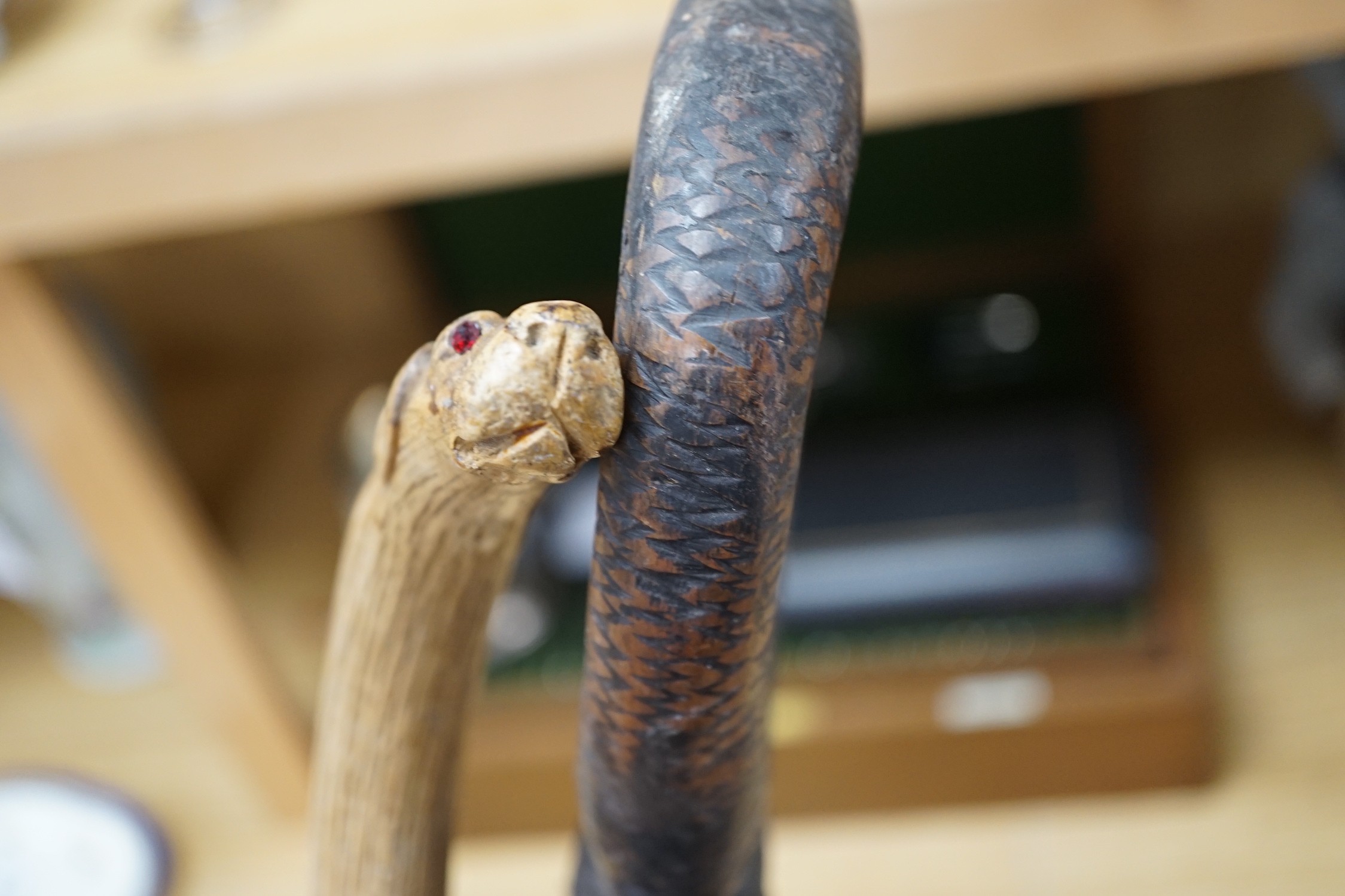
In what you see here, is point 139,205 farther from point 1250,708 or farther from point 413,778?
point 1250,708

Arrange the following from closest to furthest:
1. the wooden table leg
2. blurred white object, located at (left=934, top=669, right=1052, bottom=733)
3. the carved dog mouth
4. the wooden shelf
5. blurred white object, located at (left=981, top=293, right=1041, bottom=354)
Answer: the carved dog mouth < the wooden shelf < the wooden table leg < blurred white object, located at (left=934, top=669, right=1052, bottom=733) < blurred white object, located at (left=981, top=293, right=1041, bottom=354)

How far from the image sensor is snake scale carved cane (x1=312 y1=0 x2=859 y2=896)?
0.19 meters

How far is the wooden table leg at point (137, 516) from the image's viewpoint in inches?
19.5

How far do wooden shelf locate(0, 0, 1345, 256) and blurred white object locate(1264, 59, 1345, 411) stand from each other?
259mm

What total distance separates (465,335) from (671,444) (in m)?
0.04

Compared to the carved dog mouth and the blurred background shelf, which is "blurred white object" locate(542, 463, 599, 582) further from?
the carved dog mouth

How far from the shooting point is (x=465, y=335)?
0.20 metres

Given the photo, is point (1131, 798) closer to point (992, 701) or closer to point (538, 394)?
point (992, 701)

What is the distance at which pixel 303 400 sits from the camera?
35.7 inches

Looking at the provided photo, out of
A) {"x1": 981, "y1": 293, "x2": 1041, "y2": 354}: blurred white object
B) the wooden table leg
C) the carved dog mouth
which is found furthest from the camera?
{"x1": 981, "y1": 293, "x2": 1041, "y2": 354}: blurred white object

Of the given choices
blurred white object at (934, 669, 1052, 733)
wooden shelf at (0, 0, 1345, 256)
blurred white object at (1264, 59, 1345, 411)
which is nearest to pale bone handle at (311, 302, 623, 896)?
wooden shelf at (0, 0, 1345, 256)

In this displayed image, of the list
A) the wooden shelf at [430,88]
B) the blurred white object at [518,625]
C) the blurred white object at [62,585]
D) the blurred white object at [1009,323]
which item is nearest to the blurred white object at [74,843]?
the blurred white object at [62,585]

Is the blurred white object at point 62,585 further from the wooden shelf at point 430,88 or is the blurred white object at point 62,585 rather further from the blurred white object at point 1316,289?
the blurred white object at point 1316,289

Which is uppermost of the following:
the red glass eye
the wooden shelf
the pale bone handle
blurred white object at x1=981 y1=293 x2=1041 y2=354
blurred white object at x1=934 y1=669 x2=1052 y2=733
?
blurred white object at x1=981 y1=293 x2=1041 y2=354
